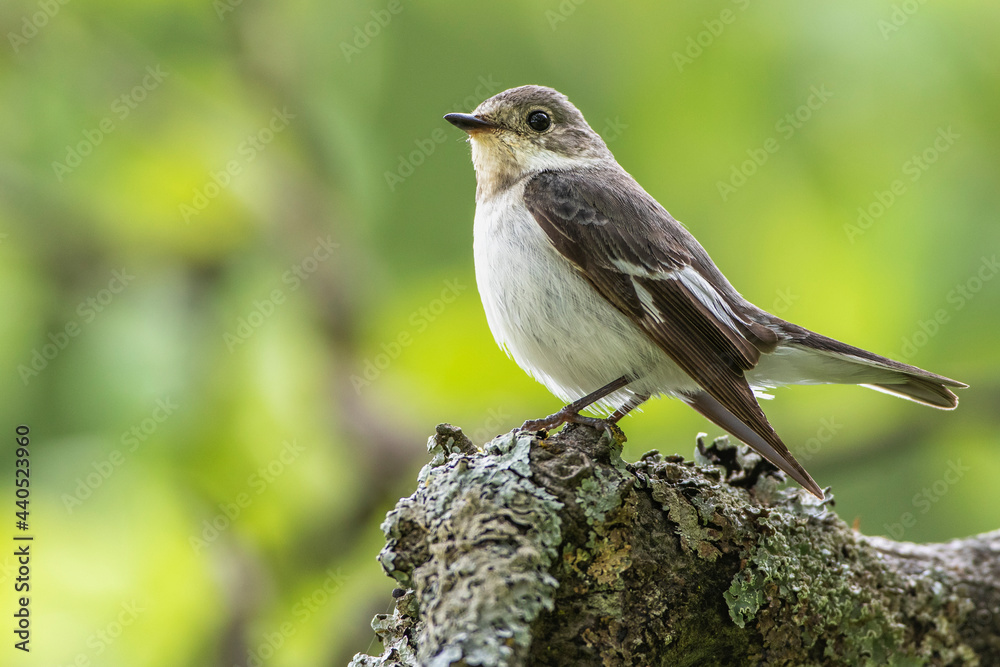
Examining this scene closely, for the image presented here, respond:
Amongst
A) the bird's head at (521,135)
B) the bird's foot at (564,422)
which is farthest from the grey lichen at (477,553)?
the bird's head at (521,135)

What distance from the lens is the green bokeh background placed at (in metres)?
3.53

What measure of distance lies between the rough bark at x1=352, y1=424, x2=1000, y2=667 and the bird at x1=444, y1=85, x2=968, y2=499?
15.9 inches

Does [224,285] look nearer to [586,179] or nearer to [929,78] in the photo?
[586,179]

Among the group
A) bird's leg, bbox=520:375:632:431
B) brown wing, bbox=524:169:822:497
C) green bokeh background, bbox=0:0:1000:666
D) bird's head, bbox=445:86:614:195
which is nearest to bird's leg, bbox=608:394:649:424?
bird's leg, bbox=520:375:632:431

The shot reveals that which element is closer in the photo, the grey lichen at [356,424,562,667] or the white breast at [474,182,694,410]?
the grey lichen at [356,424,562,667]

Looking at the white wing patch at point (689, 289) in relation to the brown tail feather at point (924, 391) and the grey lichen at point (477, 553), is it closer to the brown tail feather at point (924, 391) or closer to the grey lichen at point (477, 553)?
the brown tail feather at point (924, 391)

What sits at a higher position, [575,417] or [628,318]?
[628,318]

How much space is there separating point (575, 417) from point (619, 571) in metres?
0.54

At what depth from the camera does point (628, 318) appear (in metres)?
2.99

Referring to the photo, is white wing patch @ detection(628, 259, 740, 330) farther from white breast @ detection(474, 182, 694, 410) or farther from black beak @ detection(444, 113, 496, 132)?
black beak @ detection(444, 113, 496, 132)

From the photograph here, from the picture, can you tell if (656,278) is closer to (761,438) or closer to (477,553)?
(761,438)

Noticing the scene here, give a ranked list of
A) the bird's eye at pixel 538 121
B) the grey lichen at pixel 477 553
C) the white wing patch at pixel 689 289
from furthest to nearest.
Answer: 1. the bird's eye at pixel 538 121
2. the white wing patch at pixel 689 289
3. the grey lichen at pixel 477 553

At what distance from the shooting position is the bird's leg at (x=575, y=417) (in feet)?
7.75

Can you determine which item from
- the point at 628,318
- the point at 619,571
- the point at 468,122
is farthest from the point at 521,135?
the point at 619,571
